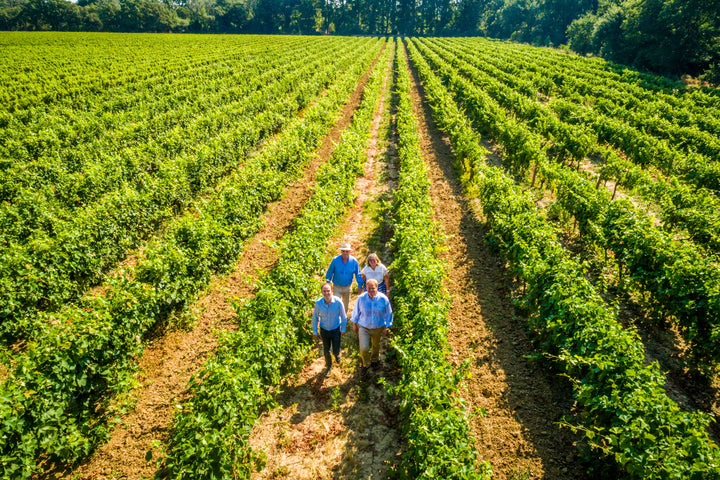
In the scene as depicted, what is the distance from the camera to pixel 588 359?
5824 mm

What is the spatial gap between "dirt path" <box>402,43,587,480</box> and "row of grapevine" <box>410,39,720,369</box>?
9.26ft

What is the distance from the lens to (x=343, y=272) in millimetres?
8047

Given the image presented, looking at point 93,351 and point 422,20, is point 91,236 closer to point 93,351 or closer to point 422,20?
point 93,351

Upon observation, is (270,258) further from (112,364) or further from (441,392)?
(441,392)

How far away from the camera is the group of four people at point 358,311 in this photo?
272 inches

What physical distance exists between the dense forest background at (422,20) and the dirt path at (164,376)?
51.9 meters

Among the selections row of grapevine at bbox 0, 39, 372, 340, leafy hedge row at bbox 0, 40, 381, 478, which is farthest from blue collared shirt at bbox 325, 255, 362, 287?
row of grapevine at bbox 0, 39, 372, 340

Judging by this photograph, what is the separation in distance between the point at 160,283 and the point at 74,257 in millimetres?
3188

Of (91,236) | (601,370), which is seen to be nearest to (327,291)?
(601,370)

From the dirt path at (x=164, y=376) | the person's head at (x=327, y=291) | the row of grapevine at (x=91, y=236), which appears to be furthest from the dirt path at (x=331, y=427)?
the row of grapevine at (x=91, y=236)

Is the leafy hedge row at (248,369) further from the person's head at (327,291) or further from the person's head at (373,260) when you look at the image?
the person's head at (373,260)

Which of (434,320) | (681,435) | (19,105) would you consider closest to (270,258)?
(434,320)

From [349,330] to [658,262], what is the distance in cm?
755

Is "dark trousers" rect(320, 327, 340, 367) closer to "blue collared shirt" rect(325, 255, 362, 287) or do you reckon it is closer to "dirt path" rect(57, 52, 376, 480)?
"blue collared shirt" rect(325, 255, 362, 287)
